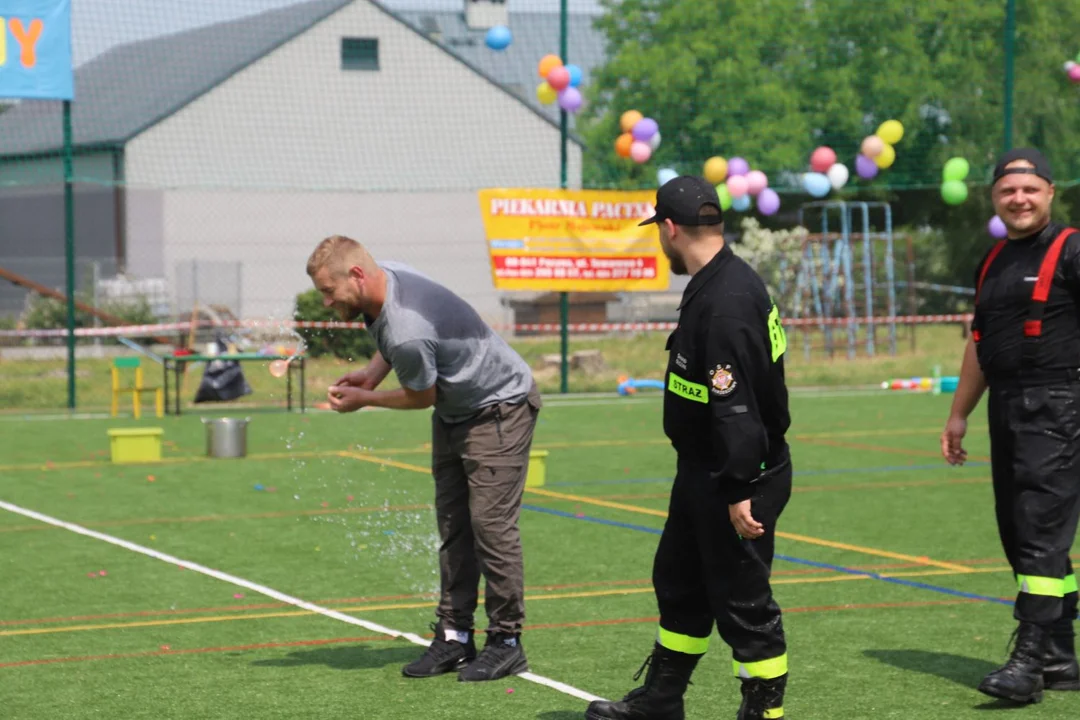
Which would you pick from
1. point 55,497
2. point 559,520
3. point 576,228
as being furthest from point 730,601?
point 576,228

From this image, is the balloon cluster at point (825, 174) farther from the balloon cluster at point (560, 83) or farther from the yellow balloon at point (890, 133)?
the balloon cluster at point (560, 83)

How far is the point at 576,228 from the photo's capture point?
21906mm

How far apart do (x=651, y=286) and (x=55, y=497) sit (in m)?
11.6

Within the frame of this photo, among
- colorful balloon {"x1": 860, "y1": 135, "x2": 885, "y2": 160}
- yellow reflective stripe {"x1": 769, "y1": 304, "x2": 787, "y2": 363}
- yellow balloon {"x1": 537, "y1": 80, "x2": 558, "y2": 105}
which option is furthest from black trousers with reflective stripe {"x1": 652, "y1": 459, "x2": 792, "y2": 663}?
colorful balloon {"x1": 860, "y1": 135, "x2": 885, "y2": 160}

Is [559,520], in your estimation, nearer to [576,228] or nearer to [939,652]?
[939,652]

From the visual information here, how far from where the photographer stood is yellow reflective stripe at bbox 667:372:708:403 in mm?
5008

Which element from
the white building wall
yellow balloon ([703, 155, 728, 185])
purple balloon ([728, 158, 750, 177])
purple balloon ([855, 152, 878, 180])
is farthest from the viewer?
the white building wall

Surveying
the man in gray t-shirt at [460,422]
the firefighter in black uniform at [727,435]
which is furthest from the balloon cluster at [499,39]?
the firefighter in black uniform at [727,435]

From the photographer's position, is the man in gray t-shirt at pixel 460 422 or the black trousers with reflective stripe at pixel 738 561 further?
the man in gray t-shirt at pixel 460 422

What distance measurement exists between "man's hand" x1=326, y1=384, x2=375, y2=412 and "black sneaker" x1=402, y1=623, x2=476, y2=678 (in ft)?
3.36

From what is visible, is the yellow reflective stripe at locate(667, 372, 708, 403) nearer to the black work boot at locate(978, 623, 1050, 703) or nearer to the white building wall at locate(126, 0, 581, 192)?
the black work boot at locate(978, 623, 1050, 703)

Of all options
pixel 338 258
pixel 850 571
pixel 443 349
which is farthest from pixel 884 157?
pixel 338 258

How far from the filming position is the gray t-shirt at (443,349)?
6.17m

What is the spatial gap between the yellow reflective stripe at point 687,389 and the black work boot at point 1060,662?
6.94 feet
